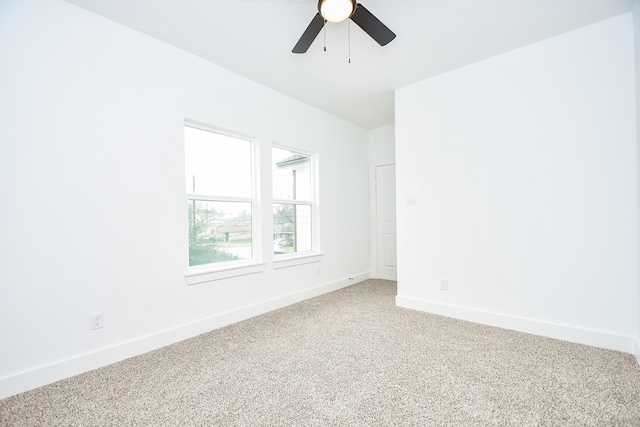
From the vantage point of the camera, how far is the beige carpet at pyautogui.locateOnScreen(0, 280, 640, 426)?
150 centimetres

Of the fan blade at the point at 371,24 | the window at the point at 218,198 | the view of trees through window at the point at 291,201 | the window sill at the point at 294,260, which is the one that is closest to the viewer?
the fan blade at the point at 371,24

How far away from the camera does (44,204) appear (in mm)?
1872

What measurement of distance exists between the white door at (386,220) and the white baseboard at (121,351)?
2023mm

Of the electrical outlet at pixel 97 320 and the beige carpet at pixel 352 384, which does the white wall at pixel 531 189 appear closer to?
the beige carpet at pixel 352 384

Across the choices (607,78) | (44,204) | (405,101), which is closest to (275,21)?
(405,101)

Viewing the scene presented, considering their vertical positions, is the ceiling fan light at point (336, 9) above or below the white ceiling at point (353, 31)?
below

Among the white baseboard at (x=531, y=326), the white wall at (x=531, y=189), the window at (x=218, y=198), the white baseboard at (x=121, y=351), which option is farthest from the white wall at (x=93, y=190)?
the white wall at (x=531, y=189)

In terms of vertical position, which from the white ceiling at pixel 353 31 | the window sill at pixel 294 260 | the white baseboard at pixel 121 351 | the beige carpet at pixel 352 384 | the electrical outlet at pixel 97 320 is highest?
the white ceiling at pixel 353 31

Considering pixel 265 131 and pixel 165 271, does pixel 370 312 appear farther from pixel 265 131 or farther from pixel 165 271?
pixel 265 131

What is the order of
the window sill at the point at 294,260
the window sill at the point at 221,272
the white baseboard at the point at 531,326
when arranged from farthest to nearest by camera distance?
the window sill at the point at 294,260, the window sill at the point at 221,272, the white baseboard at the point at 531,326

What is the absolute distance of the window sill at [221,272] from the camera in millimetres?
2584

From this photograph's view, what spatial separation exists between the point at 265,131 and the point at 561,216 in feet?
9.69

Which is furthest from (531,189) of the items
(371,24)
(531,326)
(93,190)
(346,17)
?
(93,190)

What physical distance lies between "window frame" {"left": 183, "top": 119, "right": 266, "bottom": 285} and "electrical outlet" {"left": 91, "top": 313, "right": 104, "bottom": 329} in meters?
0.64
